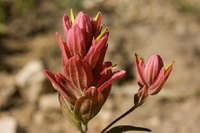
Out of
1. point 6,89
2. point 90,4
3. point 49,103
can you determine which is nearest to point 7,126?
point 49,103

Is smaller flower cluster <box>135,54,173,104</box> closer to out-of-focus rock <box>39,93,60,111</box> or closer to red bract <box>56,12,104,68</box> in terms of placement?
red bract <box>56,12,104,68</box>

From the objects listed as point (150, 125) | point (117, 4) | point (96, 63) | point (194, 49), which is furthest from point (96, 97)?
point (117, 4)

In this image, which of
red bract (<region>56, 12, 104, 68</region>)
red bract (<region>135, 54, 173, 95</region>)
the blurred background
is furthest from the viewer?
the blurred background

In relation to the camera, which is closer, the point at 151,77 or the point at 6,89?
the point at 151,77

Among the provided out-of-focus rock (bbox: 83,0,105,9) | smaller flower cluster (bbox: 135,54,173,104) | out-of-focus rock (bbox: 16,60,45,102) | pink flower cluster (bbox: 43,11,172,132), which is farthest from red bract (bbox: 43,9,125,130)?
out-of-focus rock (bbox: 83,0,105,9)

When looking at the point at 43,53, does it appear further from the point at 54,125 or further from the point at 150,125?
the point at 150,125

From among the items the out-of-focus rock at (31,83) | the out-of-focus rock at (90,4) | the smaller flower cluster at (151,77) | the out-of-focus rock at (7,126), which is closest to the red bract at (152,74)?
the smaller flower cluster at (151,77)

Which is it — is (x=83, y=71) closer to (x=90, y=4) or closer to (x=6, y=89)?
(x=6, y=89)
